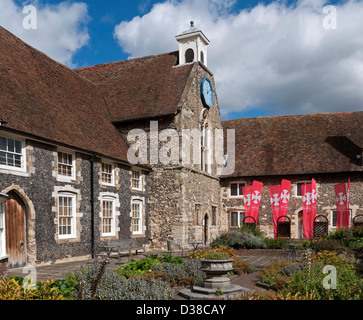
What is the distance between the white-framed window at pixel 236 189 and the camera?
89.1 ft

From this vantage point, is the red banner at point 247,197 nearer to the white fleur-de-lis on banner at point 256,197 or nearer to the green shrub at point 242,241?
the white fleur-de-lis on banner at point 256,197

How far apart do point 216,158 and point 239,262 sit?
13.7 metres

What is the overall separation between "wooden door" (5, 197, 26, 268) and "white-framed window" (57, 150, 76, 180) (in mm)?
2221

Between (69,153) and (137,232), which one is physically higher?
(69,153)

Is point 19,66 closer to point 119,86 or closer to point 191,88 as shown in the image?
point 119,86

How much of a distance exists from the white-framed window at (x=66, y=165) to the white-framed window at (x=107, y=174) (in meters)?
1.94

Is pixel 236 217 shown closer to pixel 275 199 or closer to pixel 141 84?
pixel 275 199

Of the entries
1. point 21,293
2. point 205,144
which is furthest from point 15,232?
point 205,144

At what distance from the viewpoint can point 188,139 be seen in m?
21.4

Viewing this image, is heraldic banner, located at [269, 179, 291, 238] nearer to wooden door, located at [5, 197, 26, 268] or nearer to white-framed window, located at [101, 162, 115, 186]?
white-framed window, located at [101, 162, 115, 186]

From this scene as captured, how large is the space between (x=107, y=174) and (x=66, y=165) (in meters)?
2.72

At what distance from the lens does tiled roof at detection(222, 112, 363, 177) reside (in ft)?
83.1
